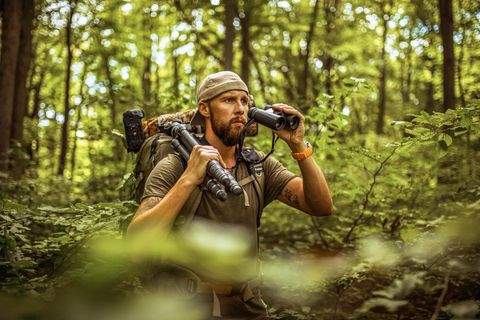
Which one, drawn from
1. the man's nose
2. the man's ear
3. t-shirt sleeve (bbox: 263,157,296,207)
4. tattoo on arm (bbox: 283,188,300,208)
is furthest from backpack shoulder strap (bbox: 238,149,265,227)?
the man's ear

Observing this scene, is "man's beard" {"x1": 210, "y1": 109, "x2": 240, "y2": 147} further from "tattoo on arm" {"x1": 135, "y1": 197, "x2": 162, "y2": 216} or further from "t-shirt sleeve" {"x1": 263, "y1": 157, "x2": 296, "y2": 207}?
"tattoo on arm" {"x1": 135, "y1": 197, "x2": 162, "y2": 216}

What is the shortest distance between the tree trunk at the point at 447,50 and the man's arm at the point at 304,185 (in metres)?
3.83

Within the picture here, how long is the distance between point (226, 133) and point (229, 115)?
0.15m

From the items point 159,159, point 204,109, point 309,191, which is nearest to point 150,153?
point 159,159

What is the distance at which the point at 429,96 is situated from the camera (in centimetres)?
1269

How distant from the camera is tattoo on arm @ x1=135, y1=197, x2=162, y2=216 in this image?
2672 mm

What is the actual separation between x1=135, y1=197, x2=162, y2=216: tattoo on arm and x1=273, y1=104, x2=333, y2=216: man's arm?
1036 millimetres

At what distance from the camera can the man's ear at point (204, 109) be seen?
10.9 ft

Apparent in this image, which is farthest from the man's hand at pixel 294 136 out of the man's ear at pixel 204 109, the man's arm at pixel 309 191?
the man's ear at pixel 204 109

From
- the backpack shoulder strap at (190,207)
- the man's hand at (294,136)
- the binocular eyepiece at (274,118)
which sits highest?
the binocular eyepiece at (274,118)

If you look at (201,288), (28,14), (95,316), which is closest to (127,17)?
(28,14)

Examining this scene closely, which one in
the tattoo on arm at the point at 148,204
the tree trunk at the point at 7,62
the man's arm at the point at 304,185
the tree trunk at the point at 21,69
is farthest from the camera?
the tree trunk at the point at 21,69

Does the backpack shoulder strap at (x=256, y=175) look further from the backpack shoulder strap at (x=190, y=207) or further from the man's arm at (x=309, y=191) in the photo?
the backpack shoulder strap at (x=190, y=207)

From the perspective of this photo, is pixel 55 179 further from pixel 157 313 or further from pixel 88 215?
pixel 157 313
